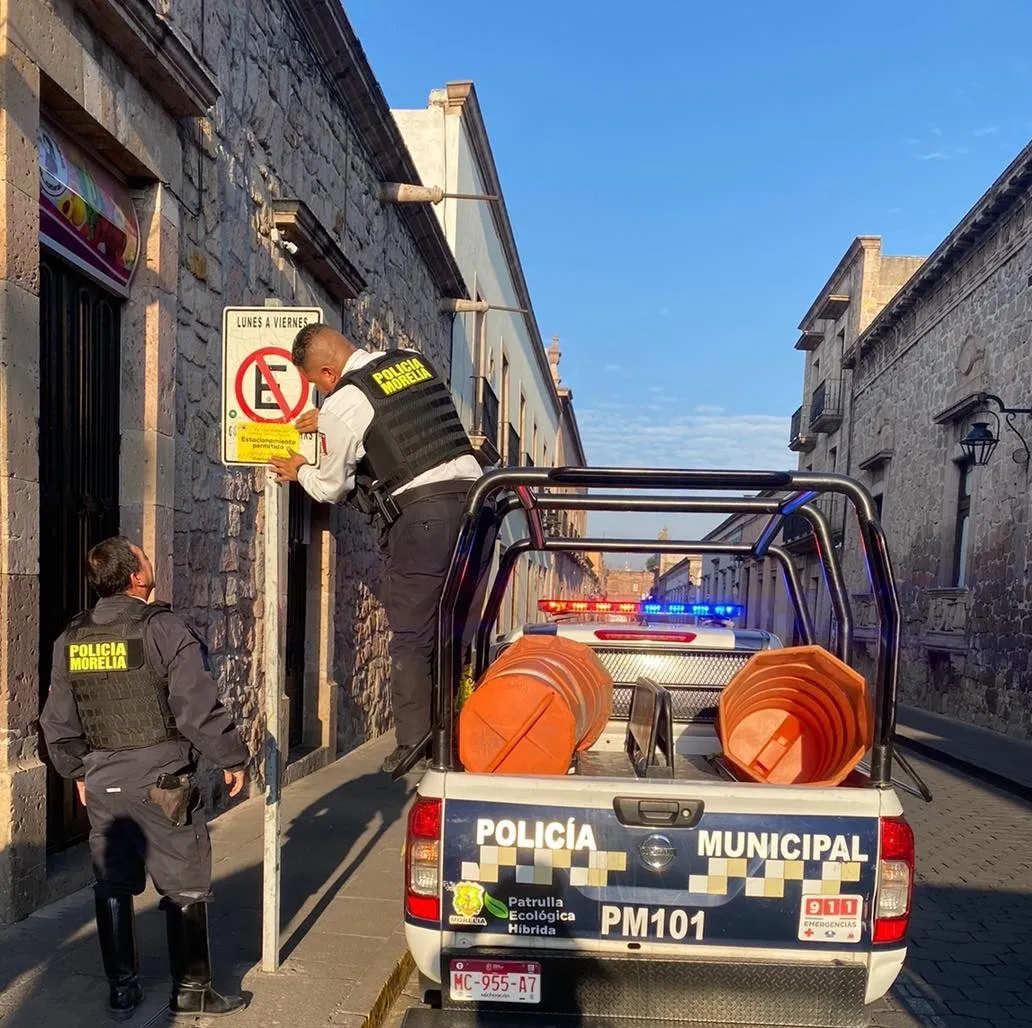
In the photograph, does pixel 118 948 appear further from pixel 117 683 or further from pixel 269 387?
pixel 269 387

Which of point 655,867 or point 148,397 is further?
point 148,397

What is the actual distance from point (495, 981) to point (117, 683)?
5.24ft

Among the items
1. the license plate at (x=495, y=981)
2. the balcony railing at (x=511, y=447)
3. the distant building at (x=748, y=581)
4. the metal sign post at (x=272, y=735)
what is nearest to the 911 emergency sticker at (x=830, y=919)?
the license plate at (x=495, y=981)

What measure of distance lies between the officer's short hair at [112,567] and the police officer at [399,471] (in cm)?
70

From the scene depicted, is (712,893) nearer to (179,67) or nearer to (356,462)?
(356,462)

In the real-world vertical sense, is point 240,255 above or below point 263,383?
above

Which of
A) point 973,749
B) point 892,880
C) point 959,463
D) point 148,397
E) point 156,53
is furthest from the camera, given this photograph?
point 959,463

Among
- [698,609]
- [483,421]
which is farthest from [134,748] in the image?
[483,421]

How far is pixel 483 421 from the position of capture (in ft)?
56.7

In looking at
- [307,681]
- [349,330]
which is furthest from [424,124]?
[307,681]

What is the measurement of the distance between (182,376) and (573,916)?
434cm

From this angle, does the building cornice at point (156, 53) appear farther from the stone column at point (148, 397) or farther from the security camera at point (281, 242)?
the security camera at point (281, 242)

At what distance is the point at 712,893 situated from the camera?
8.89ft

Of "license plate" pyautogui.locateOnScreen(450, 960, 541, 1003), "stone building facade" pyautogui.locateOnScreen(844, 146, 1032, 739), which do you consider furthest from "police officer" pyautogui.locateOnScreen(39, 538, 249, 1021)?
"stone building facade" pyautogui.locateOnScreen(844, 146, 1032, 739)
